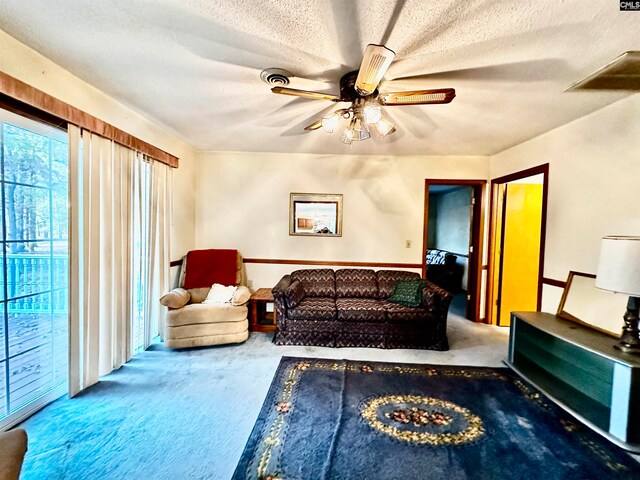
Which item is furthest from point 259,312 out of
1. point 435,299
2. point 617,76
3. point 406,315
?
point 617,76

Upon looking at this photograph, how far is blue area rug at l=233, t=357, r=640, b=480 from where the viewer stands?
1569 mm

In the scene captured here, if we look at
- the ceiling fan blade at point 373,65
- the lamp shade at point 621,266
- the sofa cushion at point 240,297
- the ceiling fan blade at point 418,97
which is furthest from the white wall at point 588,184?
the sofa cushion at point 240,297

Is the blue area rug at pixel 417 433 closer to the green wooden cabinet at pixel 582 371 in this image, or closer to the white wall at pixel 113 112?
the green wooden cabinet at pixel 582 371

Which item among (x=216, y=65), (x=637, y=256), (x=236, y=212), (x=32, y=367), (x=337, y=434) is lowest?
(x=337, y=434)

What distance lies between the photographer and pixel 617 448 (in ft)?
5.72

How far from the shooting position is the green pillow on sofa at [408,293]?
3.37 metres

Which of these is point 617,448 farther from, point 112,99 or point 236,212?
point 112,99

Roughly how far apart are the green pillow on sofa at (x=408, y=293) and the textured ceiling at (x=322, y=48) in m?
1.97

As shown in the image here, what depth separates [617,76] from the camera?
191 cm

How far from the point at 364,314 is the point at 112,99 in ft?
10.9

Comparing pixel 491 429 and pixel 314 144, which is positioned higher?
pixel 314 144

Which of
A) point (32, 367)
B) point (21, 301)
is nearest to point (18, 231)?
point (21, 301)

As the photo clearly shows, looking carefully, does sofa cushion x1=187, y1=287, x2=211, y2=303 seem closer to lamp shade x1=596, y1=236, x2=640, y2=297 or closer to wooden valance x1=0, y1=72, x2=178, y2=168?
wooden valance x1=0, y1=72, x2=178, y2=168

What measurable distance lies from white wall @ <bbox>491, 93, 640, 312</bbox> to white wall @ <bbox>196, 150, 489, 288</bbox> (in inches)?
50.5
